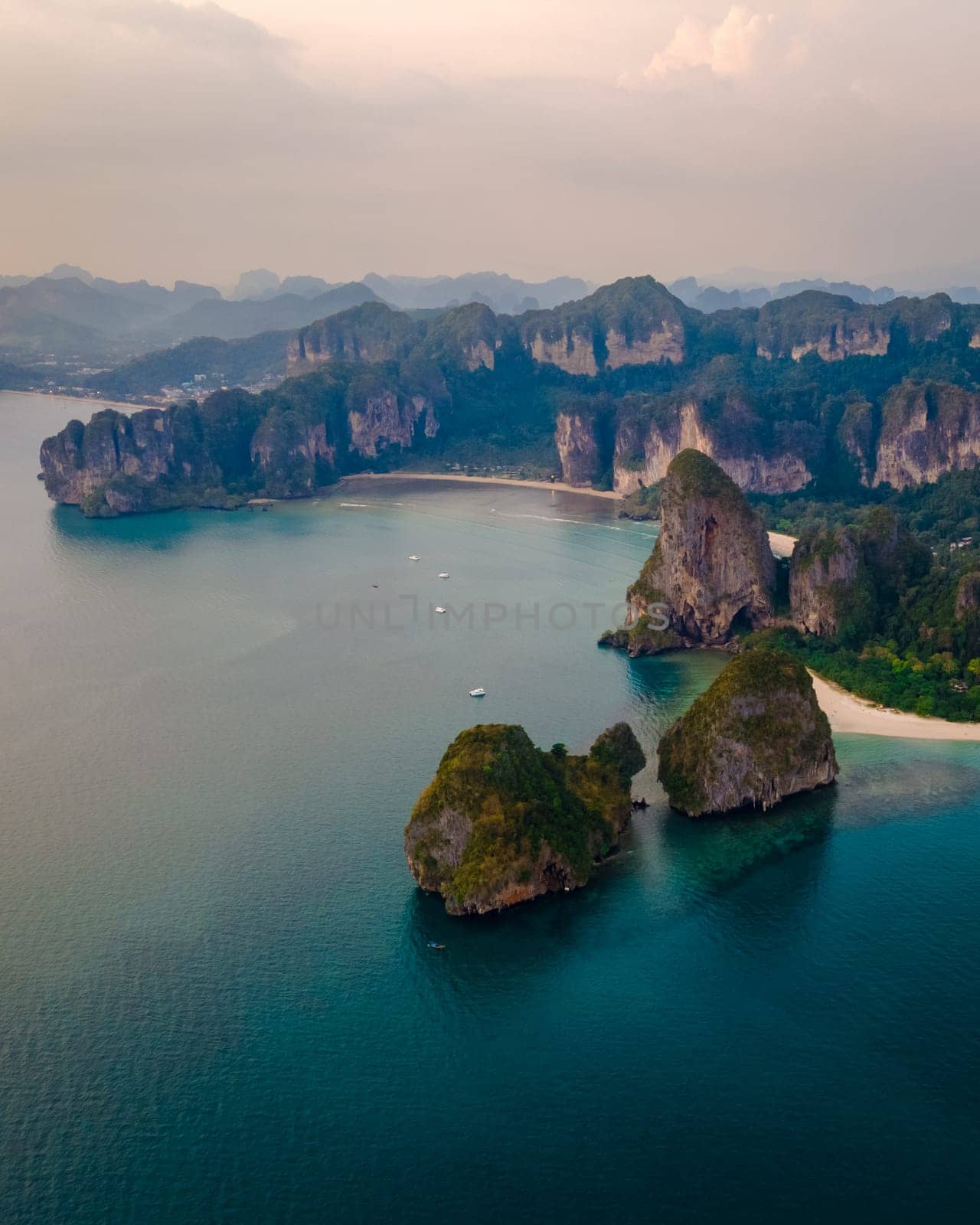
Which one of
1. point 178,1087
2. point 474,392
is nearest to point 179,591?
point 178,1087

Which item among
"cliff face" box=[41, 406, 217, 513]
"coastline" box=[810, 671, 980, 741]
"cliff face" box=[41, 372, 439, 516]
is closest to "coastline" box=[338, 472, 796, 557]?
"cliff face" box=[41, 372, 439, 516]

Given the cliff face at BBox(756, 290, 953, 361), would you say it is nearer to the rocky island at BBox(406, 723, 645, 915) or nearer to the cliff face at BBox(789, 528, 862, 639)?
the cliff face at BBox(789, 528, 862, 639)

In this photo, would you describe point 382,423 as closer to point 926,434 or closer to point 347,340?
point 347,340

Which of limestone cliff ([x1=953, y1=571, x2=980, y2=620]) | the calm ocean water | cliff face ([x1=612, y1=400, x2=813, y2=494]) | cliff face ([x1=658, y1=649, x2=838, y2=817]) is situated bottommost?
the calm ocean water

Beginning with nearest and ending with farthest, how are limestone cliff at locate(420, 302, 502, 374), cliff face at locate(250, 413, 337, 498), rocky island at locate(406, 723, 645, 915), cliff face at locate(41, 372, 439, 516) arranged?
rocky island at locate(406, 723, 645, 915), cliff face at locate(41, 372, 439, 516), cliff face at locate(250, 413, 337, 498), limestone cliff at locate(420, 302, 502, 374)

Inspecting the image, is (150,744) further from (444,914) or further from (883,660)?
(883,660)

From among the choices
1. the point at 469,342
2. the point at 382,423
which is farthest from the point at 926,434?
the point at 469,342

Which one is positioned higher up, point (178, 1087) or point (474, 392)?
point (474, 392)
